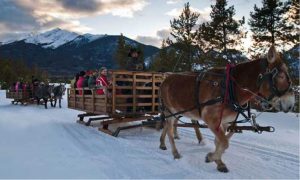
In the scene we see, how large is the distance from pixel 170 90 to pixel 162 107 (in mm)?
706

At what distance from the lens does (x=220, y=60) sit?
94.4 feet

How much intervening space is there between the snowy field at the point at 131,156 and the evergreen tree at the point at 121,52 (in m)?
44.0

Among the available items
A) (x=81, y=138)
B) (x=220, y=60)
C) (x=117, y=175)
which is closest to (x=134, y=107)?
(x=81, y=138)

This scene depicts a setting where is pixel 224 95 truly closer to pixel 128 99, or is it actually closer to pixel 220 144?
pixel 220 144

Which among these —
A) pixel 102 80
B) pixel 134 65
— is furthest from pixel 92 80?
pixel 134 65

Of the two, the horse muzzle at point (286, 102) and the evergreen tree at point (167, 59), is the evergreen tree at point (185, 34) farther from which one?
the horse muzzle at point (286, 102)

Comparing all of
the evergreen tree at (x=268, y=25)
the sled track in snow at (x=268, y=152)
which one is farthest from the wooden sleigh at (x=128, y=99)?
the evergreen tree at (x=268, y=25)

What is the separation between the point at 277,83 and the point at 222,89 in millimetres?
1019

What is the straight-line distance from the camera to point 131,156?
7.37 meters

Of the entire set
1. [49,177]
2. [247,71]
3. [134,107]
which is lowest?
[49,177]

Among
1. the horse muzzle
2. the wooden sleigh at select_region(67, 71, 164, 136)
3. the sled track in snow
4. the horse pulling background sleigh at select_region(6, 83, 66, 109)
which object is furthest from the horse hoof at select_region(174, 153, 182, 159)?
the horse pulling background sleigh at select_region(6, 83, 66, 109)

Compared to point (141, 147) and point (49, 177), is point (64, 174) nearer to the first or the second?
point (49, 177)

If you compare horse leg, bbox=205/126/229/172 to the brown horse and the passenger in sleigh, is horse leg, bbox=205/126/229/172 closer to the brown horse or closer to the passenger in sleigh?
the brown horse

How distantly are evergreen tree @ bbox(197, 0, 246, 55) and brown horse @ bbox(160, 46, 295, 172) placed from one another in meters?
23.6
